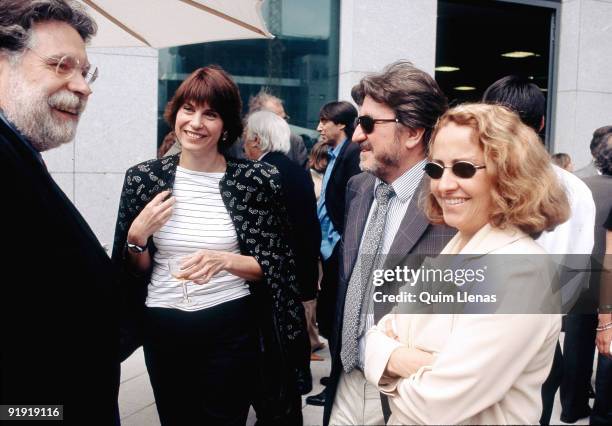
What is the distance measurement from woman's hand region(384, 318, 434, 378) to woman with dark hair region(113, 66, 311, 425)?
1.21 m

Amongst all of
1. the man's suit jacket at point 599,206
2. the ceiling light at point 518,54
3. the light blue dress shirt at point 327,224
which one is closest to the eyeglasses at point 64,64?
the light blue dress shirt at point 327,224

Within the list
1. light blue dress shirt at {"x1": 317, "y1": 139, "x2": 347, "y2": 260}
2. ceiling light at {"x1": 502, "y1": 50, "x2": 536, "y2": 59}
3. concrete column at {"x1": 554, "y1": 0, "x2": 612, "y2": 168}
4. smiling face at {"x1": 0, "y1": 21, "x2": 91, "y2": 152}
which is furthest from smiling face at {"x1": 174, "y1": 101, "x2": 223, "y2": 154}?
ceiling light at {"x1": 502, "y1": 50, "x2": 536, "y2": 59}

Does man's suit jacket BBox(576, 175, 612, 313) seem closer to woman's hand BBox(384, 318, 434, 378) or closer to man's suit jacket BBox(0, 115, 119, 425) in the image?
woman's hand BBox(384, 318, 434, 378)

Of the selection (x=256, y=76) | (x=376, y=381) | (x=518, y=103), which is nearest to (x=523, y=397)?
(x=376, y=381)

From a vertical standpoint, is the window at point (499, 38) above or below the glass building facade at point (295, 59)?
above

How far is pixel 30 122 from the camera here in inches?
81.4

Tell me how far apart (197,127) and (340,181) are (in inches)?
78.1

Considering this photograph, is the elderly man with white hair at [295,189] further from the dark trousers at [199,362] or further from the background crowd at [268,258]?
the dark trousers at [199,362]

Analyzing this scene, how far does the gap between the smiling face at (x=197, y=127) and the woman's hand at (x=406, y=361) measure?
1.57 metres

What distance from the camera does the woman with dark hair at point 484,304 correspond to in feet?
5.03

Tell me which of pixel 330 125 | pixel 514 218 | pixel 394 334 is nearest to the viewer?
pixel 514 218

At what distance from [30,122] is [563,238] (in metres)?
1.96

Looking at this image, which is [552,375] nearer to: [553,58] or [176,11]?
[176,11]

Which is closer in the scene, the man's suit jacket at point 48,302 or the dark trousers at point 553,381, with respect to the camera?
the man's suit jacket at point 48,302
